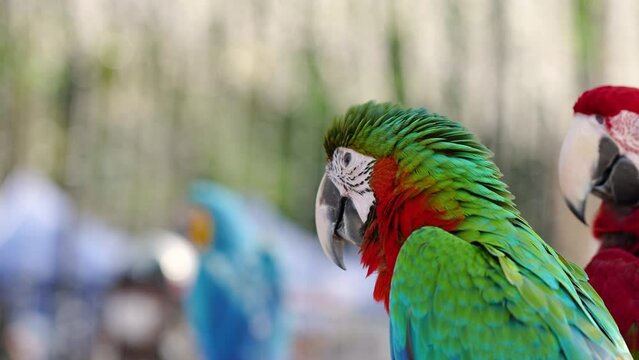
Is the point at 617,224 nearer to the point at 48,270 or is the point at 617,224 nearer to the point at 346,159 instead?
the point at 346,159

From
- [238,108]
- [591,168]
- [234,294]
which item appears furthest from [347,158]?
[238,108]

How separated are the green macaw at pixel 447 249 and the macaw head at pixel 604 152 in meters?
0.24

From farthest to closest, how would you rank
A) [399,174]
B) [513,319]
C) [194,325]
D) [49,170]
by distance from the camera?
1. [49,170]
2. [194,325]
3. [399,174]
4. [513,319]

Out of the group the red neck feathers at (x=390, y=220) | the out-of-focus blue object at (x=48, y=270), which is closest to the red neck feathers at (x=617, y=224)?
the red neck feathers at (x=390, y=220)

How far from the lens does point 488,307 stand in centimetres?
89

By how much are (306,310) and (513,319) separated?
244cm

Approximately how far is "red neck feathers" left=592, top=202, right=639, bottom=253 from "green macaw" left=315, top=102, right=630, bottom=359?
0.61 feet

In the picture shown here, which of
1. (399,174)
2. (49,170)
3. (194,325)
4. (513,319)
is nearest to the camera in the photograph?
(513,319)

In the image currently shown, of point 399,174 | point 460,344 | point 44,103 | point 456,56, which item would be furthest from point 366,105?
point 44,103

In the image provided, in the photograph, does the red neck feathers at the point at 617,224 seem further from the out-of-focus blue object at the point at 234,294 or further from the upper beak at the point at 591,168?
the out-of-focus blue object at the point at 234,294

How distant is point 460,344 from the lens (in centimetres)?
90

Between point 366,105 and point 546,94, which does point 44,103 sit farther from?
point 366,105

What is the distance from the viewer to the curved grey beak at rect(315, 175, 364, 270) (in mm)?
1122

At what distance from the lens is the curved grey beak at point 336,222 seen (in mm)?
1122
